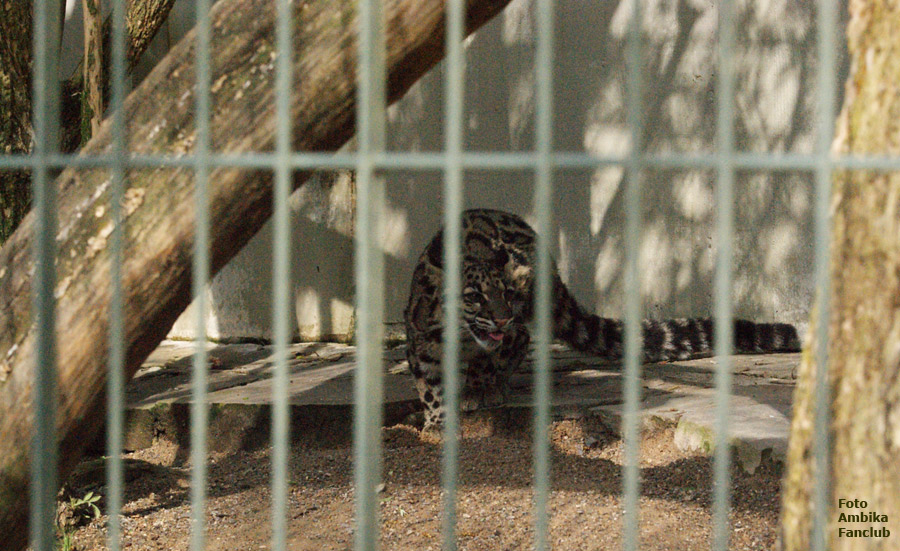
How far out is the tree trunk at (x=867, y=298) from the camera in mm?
2146

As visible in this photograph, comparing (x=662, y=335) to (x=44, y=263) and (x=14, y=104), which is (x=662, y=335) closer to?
(x=14, y=104)

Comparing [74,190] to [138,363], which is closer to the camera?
[74,190]

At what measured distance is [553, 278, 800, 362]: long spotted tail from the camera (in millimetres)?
6469

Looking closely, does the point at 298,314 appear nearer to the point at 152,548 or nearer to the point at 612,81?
the point at 612,81

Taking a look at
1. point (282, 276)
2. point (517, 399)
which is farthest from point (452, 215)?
point (517, 399)

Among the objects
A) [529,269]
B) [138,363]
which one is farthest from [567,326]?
[138,363]

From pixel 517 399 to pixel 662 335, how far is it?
1340mm

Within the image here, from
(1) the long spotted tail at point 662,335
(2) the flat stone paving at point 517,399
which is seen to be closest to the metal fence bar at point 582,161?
(2) the flat stone paving at point 517,399

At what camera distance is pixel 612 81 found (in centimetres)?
759

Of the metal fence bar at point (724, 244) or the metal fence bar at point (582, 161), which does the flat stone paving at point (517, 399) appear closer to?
the metal fence bar at point (724, 244)

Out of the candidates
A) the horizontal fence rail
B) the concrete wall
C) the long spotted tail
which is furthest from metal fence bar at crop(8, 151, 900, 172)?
the concrete wall

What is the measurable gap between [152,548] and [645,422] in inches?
95.1

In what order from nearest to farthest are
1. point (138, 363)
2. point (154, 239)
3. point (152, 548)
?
1. point (154, 239)
2. point (138, 363)
3. point (152, 548)

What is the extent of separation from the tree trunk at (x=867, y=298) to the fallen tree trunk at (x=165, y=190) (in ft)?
3.83
